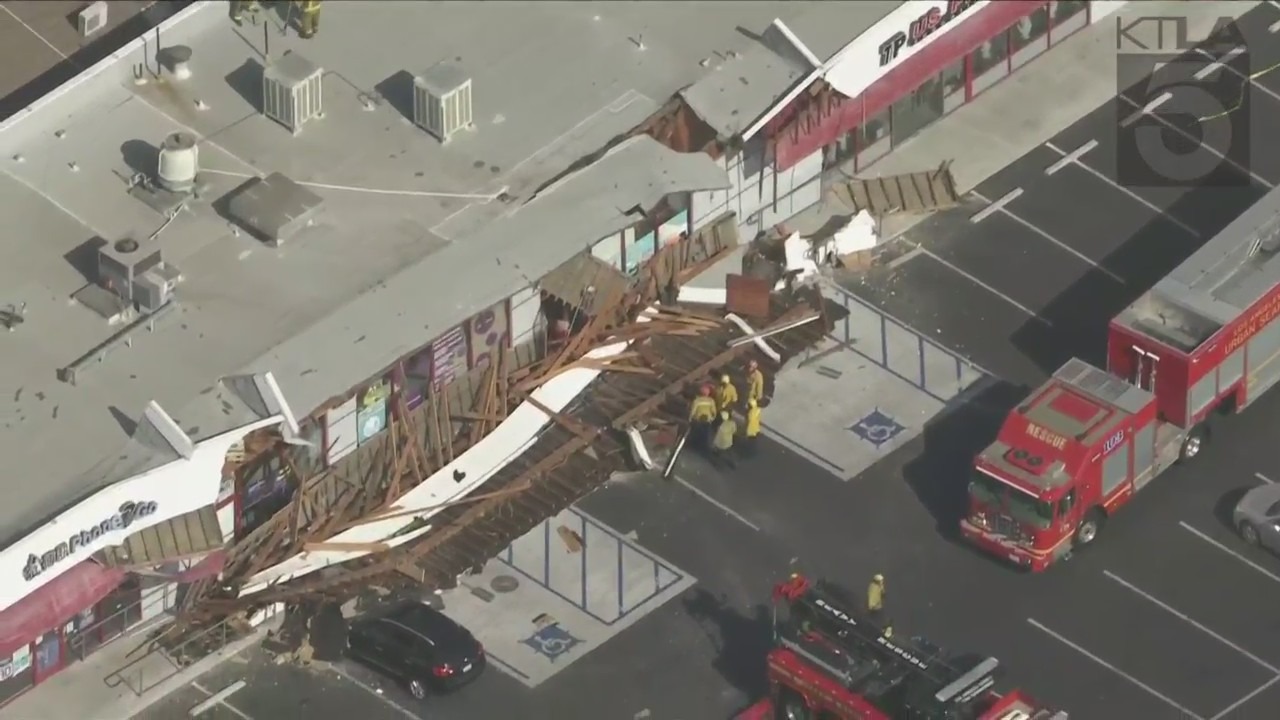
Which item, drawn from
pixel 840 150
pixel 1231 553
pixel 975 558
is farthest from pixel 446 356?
pixel 1231 553

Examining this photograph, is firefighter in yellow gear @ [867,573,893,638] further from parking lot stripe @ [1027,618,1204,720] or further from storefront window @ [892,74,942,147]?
storefront window @ [892,74,942,147]

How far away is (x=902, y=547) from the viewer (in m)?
95.2

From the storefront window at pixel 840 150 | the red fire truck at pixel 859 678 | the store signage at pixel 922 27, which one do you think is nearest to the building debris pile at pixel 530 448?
the storefront window at pixel 840 150

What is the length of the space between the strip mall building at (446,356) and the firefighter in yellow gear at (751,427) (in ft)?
17.7

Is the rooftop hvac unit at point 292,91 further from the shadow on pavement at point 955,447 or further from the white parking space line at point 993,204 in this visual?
the white parking space line at point 993,204

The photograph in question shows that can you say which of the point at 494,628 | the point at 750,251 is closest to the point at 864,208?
the point at 750,251

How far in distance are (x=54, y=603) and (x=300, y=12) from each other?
21197 mm

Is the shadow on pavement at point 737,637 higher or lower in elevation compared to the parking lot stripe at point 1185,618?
higher

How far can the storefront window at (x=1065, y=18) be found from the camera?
10994 cm

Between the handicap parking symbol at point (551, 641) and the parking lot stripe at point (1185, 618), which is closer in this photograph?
the parking lot stripe at point (1185, 618)

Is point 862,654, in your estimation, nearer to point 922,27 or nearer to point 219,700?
point 219,700

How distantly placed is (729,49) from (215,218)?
49.4 feet

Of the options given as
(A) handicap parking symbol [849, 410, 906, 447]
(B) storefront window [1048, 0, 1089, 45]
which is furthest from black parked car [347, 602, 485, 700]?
(B) storefront window [1048, 0, 1089, 45]

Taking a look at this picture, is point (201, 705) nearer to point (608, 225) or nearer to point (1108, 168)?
point (608, 225)
